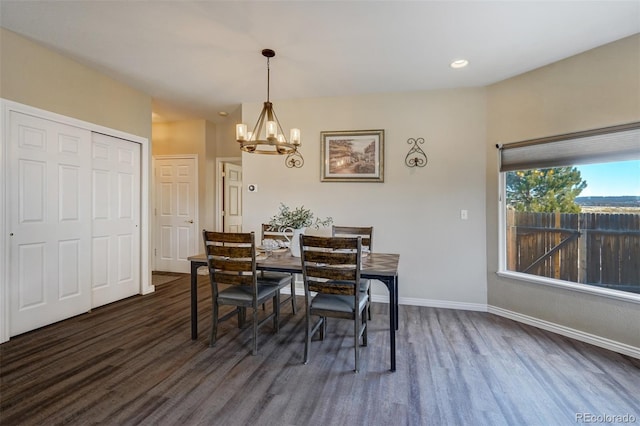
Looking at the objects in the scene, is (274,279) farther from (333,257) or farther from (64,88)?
(64,88)

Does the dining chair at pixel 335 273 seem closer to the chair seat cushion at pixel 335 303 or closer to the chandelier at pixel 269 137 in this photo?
the chair seat cushion at pixel 335 303

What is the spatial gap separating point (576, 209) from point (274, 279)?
2.94 metres

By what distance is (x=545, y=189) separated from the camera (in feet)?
9.79

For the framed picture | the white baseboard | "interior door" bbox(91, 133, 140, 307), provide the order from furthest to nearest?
1. the framed picture
2. "interior door" bbox(91, 133, 140, 307)
3. the white baseboard

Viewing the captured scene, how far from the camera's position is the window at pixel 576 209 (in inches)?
97.0

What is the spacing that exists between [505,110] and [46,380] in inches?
182

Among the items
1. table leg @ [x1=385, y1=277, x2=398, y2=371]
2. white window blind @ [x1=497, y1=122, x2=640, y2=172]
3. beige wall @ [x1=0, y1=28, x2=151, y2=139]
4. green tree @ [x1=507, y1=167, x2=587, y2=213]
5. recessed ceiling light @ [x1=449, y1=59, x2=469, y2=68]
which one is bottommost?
table leg @ [x1=385, y1=277, x2=398, y2=371]

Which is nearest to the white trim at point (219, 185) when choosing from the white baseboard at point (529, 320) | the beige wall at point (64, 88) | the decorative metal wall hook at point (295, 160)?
the beige wall at point (64, 88)

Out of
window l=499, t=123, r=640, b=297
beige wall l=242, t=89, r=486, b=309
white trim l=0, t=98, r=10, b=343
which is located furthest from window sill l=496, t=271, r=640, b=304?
white trim l=0, t=98, r=10, b=343

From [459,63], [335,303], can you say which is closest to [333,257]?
[335,303]

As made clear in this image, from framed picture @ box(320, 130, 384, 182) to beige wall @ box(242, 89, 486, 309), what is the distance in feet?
0.28

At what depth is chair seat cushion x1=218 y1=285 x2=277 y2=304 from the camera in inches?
96.1

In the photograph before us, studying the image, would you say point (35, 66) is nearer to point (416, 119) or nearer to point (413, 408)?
point (416, 119)

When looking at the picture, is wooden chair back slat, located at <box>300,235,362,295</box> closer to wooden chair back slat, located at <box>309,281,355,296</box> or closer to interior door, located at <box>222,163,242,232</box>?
wooden chair back slat, located at <box>309,281,355,296</box>
